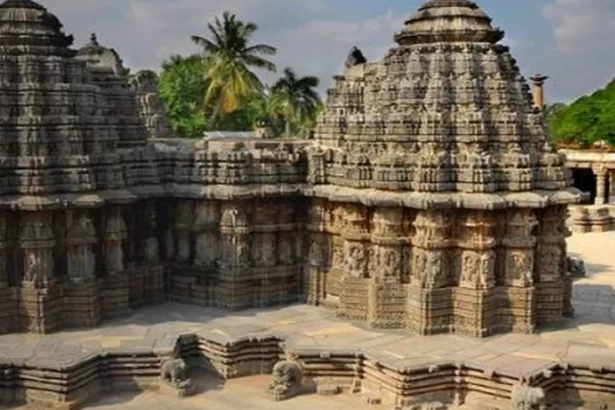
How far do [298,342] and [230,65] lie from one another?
24162 millimetres

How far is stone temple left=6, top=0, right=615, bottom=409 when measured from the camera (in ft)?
40.1

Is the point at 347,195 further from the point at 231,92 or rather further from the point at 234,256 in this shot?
the point at 231,92

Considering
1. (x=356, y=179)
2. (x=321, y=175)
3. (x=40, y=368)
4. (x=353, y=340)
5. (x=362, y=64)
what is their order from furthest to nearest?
(x=362, y=64) < (x=321, y=175) < (x=356, y=179) < (x=353, y=340) < (x=40, y=368)

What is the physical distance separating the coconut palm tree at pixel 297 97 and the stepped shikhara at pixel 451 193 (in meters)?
24.2

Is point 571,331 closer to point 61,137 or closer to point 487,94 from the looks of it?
point 487,94

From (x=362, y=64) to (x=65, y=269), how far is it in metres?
7.07

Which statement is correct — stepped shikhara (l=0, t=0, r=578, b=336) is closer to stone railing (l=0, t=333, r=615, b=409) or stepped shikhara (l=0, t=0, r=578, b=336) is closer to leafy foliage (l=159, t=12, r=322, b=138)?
stone railing (l=0, t=333, r=615, b=409)

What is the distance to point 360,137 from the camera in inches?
547

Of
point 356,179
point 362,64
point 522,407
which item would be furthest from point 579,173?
point 522,407

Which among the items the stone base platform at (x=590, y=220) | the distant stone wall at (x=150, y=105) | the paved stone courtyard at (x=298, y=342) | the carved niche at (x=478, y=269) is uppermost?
the distant stone wall at (x=150, y=105)

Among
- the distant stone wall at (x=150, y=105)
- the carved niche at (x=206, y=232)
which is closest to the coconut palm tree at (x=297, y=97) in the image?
the distant stone wall at (x=150, y=105)

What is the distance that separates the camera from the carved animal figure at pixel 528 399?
403 inches

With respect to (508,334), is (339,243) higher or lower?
higher

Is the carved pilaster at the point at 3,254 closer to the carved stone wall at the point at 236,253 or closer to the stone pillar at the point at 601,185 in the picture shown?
the carved stone wall at the point at 236,253
